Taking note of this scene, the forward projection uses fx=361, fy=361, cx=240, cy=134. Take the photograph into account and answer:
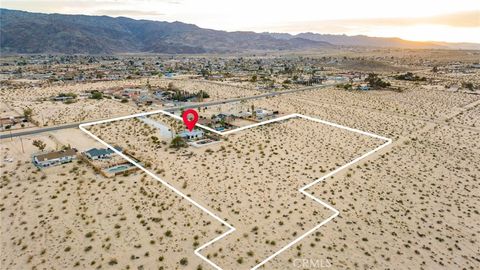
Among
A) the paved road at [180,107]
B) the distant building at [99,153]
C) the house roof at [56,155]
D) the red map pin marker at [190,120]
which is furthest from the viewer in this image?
the paved road at [180,107]

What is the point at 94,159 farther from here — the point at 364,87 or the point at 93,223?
the point at 364,87

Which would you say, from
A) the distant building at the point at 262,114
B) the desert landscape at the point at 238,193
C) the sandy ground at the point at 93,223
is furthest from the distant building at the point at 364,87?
the sandy ground at the point at 93,223

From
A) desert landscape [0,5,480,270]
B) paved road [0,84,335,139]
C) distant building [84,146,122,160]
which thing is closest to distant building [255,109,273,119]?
desert landscape [0,5,480,270]

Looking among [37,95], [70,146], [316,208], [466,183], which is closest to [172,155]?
[70,146]

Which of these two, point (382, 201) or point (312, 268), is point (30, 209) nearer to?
point (312, 268)

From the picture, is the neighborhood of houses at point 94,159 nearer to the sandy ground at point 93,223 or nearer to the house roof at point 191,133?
the sandy ground at point 93,223

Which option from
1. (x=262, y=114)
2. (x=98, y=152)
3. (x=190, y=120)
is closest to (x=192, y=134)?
(x=98, y=152)

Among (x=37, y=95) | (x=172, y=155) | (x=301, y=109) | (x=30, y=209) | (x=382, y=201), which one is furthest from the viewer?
(x=37, y=95)
